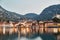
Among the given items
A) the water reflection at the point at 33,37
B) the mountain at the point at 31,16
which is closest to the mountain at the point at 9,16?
the mountain at the point at 31,16

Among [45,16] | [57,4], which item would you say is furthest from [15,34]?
[57,4]

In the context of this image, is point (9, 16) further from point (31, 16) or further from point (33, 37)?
point (33, 37)

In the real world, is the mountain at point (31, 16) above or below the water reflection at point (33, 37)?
above

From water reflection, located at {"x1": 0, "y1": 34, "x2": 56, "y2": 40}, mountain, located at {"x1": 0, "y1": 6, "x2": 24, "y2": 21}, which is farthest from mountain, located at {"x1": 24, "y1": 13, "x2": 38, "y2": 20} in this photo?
water reflection, located at {"x1": 0, "y1": 34, "x2": 56, "y2": 40}

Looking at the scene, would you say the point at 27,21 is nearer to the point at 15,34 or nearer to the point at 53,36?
the point at 15,34

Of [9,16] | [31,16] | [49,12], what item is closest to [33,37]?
[31,16]

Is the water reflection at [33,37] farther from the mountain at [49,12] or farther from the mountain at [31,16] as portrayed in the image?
the mountain at [49,12]

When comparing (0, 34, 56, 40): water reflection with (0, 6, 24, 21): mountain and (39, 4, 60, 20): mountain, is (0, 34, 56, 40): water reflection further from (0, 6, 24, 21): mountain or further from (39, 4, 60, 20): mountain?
(39, 4, 60, 20): mountain
